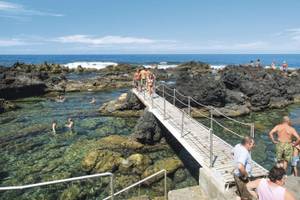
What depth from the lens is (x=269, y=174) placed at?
5098mm

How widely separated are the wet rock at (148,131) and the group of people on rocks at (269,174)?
9.03 m

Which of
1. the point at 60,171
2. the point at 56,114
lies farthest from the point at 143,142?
the point at 56,114

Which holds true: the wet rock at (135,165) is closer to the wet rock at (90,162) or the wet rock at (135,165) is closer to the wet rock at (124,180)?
the wet rock at (124,180)

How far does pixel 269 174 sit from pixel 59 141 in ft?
53.1

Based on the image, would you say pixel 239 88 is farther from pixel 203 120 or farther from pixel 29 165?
pixel 29 165

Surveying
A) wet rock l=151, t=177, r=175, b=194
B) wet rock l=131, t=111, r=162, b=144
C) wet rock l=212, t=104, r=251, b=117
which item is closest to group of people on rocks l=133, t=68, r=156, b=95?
wet rock l=131, t=111, r=162, b=144

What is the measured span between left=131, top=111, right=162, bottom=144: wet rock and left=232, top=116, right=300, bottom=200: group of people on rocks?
9.03 meters

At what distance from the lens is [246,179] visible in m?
8.32

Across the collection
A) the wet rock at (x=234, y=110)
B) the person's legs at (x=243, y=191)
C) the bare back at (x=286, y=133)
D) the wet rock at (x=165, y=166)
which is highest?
the bare back at (x=286, y=133)

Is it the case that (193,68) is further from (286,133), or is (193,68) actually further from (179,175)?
(286,133)

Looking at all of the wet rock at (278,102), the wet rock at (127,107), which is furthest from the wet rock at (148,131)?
the wet rock at (278,102)

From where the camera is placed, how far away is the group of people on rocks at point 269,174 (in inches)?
197

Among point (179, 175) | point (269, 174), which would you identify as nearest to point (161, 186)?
point (179, 175)

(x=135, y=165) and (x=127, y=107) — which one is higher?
(x=127, y=107)
